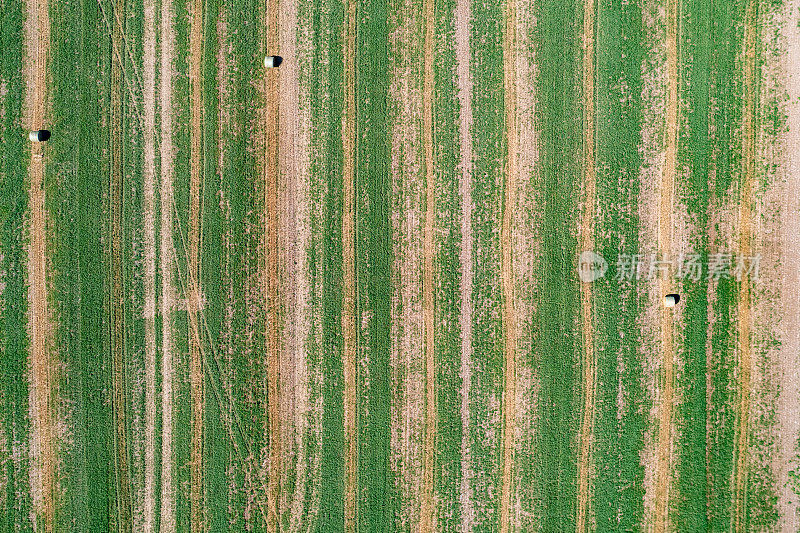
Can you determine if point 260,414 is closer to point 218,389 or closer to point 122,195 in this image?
point 218,389

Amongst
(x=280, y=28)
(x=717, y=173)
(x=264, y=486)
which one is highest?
(x=280, y=28)

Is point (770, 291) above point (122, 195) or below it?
below

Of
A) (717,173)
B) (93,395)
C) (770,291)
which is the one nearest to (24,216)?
(93,395)

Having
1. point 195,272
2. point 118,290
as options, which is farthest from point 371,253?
point 118,290

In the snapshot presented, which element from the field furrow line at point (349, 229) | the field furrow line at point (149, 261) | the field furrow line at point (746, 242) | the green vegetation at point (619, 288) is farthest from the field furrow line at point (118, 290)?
the field furrow line at point (746, 242)

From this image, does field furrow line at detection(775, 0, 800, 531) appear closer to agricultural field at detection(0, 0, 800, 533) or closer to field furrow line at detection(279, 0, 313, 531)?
agricultural field at detection(0, 0, 800, 533)

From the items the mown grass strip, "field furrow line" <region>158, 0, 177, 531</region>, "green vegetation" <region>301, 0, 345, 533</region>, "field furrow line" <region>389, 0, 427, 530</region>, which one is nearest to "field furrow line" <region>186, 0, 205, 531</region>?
"field furrow line" <region>158, 0, 177, 531</region>
